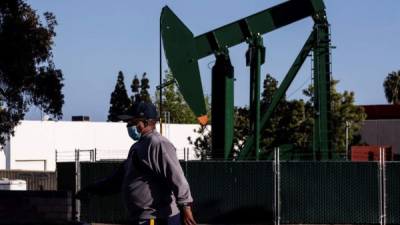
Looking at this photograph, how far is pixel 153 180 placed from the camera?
7.56 metres

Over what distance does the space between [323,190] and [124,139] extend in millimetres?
39219

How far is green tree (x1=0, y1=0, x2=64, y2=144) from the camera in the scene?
23.8m

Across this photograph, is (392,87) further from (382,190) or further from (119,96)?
(382,190)

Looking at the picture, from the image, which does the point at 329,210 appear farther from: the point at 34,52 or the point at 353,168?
the point at 34,52

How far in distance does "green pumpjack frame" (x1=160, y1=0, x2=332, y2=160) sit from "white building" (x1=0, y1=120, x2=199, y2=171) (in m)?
19.5

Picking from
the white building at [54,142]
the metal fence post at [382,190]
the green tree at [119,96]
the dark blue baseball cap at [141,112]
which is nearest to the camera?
the dark blue baseball cap at [141,112]

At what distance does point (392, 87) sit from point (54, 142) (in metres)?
73.0

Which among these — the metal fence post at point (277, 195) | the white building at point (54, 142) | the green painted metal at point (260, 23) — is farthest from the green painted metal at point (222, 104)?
the white building at point (54, 142)

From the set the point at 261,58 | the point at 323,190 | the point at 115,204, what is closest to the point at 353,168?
the point at 323,190

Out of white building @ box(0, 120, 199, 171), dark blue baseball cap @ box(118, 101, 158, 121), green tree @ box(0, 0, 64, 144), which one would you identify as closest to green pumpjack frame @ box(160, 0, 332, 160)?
green tree @ box(0, 0, 64, 144)

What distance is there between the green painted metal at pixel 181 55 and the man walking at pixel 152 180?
20.6 m

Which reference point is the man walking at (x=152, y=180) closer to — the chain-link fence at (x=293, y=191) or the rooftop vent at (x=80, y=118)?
the chain-link fence at (x=293, y=191)

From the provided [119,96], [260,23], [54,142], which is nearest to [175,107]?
[119,96]

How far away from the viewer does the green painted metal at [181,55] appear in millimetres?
28438
